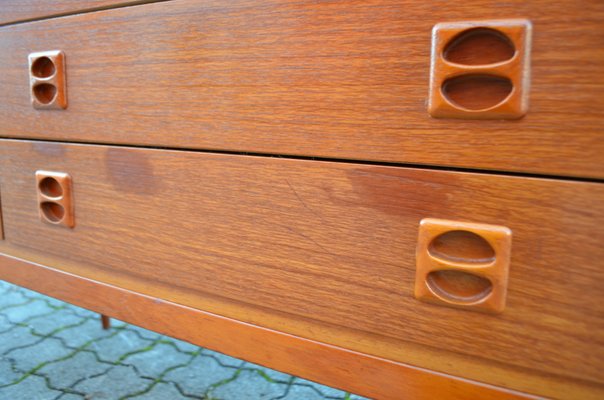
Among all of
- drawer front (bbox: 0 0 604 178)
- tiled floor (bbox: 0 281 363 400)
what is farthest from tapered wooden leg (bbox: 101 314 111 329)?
drawer front (bbox: 0 0 604 178)

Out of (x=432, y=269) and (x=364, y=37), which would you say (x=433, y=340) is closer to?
(x=432, y=269)

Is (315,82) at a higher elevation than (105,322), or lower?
higher

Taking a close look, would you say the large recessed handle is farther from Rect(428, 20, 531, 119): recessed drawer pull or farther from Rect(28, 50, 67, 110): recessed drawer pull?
Rect(28, 50, 67, 110): recessed drawer pull

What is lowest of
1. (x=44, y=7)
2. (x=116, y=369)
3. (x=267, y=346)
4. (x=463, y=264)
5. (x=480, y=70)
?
(x=116, y=369)

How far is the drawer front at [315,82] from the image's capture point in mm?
334

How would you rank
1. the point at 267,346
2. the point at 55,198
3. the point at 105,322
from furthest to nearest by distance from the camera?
the point at 105,322, the point at 55,198, the point at 267,346

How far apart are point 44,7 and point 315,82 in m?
0.40

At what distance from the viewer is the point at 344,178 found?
417 mm

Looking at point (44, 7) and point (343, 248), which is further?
point (44, 7)

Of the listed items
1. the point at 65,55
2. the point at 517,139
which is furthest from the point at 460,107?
the point at 65,55

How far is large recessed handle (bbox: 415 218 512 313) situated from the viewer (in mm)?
366

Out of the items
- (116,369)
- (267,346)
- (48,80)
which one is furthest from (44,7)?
(116,369)

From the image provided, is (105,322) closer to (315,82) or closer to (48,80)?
(48,80)

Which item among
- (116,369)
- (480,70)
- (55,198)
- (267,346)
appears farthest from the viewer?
(116,369)
